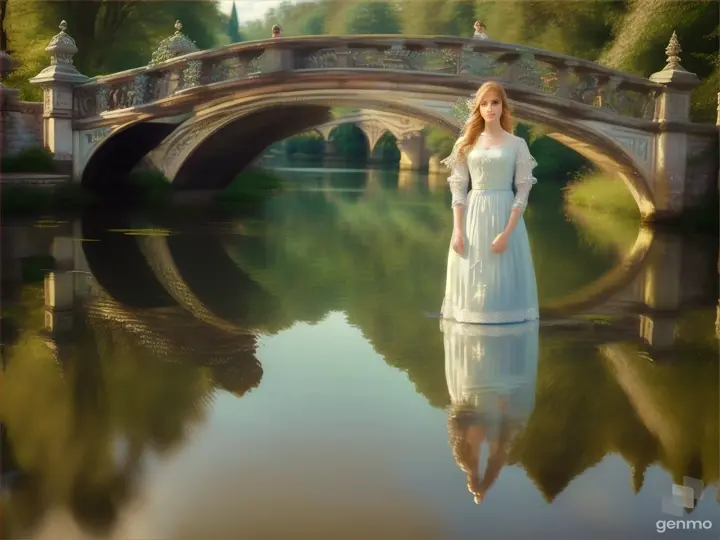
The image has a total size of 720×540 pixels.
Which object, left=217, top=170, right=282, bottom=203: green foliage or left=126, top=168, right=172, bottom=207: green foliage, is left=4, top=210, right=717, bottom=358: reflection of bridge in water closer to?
left=126, top=168, right=172, bottom=207: green foliage

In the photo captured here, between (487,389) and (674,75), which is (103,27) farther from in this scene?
(487,389)

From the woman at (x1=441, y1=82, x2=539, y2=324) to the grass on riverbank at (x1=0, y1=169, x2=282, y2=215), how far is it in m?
9.70

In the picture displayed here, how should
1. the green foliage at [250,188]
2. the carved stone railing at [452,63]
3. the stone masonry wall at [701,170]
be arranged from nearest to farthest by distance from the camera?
the carved stone railing at [452,63] < the stone masonry wall at [701,170] < the green foliage at [250,188]

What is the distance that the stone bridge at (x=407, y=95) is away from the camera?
13.3 m

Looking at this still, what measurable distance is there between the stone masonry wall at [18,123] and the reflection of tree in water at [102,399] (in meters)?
10.1

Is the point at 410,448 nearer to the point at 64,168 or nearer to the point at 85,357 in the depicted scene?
the point at 85,357

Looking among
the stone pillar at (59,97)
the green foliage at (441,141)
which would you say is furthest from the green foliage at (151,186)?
the green foliage at (441,141)

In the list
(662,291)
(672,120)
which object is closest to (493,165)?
(662,291)

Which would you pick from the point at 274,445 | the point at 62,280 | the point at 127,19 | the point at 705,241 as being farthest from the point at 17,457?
the point at 127,19

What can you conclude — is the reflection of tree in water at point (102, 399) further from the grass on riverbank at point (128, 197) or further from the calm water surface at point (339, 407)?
the grass on riverbank at point (128, 197)

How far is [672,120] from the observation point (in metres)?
13.5

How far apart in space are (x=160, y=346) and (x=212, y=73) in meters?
10.4

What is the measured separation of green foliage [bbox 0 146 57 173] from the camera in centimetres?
1538

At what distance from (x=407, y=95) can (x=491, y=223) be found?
8.41 m
